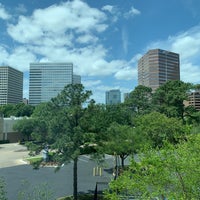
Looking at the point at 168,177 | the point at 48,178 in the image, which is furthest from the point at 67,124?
the point at 48,178

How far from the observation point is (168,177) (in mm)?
6582

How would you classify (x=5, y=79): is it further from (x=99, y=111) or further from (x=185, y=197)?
(x=185, y=197)

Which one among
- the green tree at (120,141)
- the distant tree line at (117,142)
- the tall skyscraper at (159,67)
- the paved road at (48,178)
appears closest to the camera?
the distant tree line at (117,142)

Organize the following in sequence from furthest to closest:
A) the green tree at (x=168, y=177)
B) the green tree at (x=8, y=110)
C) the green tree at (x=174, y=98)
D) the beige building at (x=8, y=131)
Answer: the green tree at (x=8, y=110) → the beige building at (x=8, y=131) → the green tree at (x=174, y=98) → the green tree at (x=168, y=177)

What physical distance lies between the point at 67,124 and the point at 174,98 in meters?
38.2

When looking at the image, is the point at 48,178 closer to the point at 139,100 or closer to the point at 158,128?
the point at 158,128

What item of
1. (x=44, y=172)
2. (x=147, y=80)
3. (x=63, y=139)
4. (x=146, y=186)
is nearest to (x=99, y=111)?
(x=63, y=139)

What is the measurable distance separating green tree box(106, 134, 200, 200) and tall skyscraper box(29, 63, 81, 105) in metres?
140

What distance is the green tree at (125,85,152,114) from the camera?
59.9 metres

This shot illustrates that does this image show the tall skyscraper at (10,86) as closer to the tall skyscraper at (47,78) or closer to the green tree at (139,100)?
the tall skyscraper at (47,78)

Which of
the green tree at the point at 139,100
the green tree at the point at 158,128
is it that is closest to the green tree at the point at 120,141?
the green tree at the point at 158,128

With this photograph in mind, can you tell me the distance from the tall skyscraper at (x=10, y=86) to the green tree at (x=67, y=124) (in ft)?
461

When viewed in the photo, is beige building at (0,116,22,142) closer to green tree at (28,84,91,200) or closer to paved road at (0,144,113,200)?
paved road at (0,144,113,200)

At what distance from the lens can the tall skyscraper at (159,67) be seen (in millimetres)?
123125
